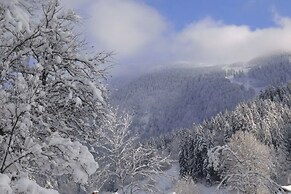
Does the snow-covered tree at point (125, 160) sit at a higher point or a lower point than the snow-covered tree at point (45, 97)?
lower

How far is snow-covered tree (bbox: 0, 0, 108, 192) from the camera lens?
536cm

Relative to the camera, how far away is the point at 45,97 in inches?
237

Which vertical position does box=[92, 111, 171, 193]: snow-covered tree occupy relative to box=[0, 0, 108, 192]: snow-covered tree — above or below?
below

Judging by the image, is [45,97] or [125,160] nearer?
[45,97]

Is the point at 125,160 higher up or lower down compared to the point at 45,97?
lower down

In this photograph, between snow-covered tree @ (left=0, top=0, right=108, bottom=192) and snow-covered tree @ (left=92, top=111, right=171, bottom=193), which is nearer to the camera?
snow-covered tree @ (left=0, top=0, right=108, bottom=192)

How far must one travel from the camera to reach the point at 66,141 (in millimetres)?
5551

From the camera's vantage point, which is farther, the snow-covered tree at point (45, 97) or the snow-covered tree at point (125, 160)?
the snow-covered tree at point (125, 160)

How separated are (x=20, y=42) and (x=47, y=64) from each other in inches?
30.3

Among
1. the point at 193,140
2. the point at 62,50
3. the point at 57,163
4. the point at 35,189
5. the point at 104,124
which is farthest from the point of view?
the point at 193,140

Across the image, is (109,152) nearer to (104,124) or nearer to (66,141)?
(104,124)

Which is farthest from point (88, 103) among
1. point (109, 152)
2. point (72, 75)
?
point (109, 152)

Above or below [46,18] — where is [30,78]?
below

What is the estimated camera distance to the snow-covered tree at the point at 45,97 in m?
5.36
